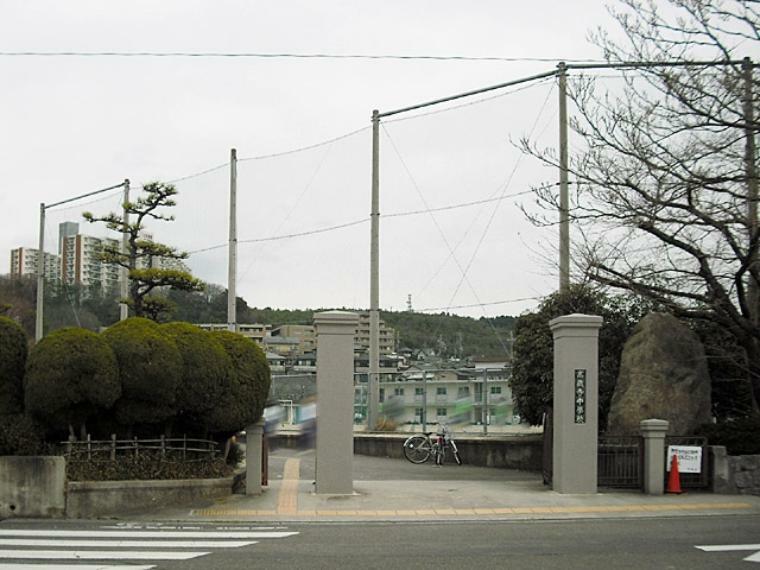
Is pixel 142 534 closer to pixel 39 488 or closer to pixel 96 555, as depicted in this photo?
pixel 96 555

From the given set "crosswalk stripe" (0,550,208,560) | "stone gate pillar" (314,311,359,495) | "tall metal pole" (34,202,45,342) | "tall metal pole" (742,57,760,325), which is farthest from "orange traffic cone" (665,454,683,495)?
"tall metal pole" (34,202,45,342)

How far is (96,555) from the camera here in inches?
440

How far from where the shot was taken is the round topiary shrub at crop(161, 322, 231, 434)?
15.9 m

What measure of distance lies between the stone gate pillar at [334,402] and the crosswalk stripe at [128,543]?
423 centimetres

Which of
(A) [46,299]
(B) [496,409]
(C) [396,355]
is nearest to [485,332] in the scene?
(B) [496,409]

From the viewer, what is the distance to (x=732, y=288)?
19.4 metres

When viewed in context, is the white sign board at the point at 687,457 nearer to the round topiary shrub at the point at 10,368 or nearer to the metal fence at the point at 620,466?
the metal fence at the point at 620,466

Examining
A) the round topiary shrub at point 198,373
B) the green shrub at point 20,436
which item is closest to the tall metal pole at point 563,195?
the round topiary shrub at point 198,373

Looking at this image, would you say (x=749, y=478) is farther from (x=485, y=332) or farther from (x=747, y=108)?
(x=485, y=332)

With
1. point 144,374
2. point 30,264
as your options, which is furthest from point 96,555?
point 30,264

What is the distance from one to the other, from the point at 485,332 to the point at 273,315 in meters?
8.92

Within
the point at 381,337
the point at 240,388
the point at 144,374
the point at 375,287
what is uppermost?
the point at 375,287

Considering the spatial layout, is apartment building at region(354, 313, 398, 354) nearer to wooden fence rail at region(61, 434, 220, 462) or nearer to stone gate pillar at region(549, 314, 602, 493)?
stone gate pillar at region(549, 314, 602, 493)

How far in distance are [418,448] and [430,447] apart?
35 cm
